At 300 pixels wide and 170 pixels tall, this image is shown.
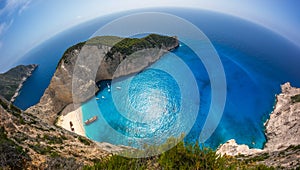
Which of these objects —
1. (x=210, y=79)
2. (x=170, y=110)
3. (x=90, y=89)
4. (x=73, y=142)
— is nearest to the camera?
(x=73, y=142)

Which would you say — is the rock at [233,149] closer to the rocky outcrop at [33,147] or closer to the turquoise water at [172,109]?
the turquoise water at [172,109]

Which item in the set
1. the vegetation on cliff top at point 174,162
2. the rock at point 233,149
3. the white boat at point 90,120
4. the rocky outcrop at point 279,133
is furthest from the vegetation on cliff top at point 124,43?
the vegetation on cliff top at point 174,162

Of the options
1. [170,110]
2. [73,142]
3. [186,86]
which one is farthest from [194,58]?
[73,142]

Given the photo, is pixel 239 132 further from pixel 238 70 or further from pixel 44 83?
pixel 44 83

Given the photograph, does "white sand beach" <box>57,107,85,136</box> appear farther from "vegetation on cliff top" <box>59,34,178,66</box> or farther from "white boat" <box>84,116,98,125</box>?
"vegetation on cliff top" <box>59,34,178,66</box>

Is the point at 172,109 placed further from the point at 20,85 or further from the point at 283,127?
the point at 20,85

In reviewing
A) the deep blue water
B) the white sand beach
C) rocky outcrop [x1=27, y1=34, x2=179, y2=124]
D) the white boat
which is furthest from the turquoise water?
rocky outcrop [x1=27, y1=34, x2=179, y2=124]

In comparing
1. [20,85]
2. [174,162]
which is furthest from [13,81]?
[174,162]
